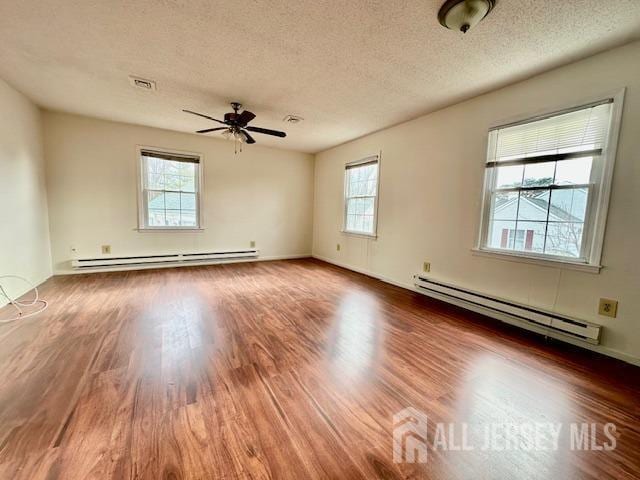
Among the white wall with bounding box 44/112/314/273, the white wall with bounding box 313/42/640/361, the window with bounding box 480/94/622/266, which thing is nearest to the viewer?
the white wall with bounding box 313/42/640/361

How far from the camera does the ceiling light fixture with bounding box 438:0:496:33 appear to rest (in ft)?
5.34

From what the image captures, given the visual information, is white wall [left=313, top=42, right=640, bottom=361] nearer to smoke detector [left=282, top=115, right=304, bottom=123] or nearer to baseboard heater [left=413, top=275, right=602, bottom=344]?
baseboard heater [left=413, top=275, right=602, bottom=344]

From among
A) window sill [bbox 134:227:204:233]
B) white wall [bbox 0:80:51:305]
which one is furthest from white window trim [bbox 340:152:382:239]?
white wall [bbox 0:80:51:305]

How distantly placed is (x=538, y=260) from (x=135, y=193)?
5786 mm

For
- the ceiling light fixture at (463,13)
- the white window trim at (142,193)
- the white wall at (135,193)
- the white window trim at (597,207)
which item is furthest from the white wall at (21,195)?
the white window trim at (597,207)

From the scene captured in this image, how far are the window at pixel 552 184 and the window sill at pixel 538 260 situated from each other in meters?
0.04

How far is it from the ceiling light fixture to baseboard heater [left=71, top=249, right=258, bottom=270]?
4806 mm

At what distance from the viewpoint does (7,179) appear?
2904 mm

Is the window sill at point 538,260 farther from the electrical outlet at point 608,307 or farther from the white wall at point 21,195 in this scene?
the white wall at point 21,195

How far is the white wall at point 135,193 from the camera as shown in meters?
4.01

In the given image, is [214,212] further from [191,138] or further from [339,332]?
[339,332]

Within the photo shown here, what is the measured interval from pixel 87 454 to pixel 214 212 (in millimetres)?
4392

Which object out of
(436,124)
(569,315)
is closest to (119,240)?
(436,124)

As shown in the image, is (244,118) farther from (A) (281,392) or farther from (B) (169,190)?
(A) (281,392)
